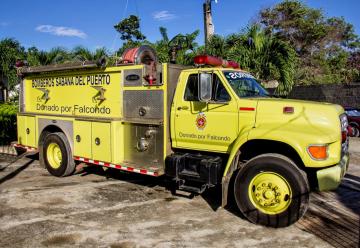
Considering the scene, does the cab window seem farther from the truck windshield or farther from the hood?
the hood

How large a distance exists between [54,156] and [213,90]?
14.8 ft

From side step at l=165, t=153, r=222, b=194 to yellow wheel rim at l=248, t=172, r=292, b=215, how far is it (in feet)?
2.21

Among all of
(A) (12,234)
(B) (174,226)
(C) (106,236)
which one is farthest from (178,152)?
(A) (12,234)

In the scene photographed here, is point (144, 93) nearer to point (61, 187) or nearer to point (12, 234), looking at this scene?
point (61, 187)

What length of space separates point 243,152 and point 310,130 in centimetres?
127

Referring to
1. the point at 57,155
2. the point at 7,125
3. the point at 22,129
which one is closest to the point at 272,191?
the point at 57,155

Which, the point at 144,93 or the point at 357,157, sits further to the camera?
the point at 357,157

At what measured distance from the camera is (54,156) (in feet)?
28.9

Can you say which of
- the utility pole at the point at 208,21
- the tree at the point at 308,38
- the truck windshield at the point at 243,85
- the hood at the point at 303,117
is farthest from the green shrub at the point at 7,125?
the tree at the point at 308,38

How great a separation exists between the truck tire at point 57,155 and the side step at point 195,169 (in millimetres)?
2776

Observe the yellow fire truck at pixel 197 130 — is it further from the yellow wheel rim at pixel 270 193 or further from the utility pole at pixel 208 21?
the utility pole at pixel 208 21

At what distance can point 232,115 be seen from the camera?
19.9 feet

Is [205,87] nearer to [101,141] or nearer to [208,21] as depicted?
[101,141]

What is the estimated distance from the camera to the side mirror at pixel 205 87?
601cm
